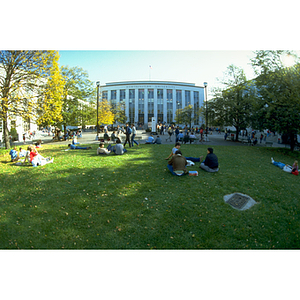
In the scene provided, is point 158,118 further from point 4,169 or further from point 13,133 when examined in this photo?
point 4,169

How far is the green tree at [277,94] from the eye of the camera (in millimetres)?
15766

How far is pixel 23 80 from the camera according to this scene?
48.1 ft

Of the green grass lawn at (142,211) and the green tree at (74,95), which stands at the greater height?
the green tree at (74,95)

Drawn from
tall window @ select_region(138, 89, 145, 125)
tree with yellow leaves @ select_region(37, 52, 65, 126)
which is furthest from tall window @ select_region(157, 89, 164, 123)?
tree with yellow leaves @ select_region(37, 52, 65, 126)

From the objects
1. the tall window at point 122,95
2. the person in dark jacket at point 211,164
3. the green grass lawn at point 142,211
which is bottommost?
the green grass lawn at point 142,211

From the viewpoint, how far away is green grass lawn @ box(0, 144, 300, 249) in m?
4.77

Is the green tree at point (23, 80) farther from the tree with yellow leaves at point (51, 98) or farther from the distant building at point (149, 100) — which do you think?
the distant building at point (149, 100)

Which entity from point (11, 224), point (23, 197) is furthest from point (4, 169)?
point (11, 224)

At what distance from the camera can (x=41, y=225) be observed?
5.21 metres

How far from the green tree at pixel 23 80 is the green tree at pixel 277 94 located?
704 inches

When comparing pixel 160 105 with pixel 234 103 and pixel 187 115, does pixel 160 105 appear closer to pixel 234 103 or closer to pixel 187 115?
pixel 187 115

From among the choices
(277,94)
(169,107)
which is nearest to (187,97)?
(169,107)

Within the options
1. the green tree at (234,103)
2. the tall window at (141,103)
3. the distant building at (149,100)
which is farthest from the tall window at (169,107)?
the green tree at (234,103)

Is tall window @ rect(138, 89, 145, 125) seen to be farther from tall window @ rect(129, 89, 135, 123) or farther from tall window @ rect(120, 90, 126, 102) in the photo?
tall window @ rect(120, 90, 126, 102)
